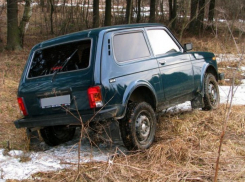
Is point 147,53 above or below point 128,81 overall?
above

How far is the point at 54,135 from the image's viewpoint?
4.79m

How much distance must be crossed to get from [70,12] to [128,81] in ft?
56.4

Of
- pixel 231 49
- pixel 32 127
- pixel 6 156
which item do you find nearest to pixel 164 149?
pixel 32 127

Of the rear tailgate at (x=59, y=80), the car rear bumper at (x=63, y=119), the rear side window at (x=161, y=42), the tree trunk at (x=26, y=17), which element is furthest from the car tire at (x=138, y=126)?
the tree trunk at (x=26, y=17)

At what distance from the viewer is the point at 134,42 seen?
4430 millimetres

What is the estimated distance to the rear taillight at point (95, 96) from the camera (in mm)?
3631

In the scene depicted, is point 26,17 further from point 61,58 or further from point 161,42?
point 61,58

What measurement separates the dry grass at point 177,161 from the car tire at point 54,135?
1.21 m

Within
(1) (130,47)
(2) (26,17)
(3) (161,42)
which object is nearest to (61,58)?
(1) (130,47)

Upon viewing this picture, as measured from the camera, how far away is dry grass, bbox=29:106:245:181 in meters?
3.29

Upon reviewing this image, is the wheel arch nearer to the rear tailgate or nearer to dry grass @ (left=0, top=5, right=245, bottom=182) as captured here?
dry grass @ (left=0, top=5, right=245, bottom=182)

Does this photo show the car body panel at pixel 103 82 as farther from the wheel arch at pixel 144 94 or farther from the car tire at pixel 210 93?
the car tire at pixel 210 93

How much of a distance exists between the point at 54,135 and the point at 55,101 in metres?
1.06

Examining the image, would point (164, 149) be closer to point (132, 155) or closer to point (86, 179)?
point (132, 155)
